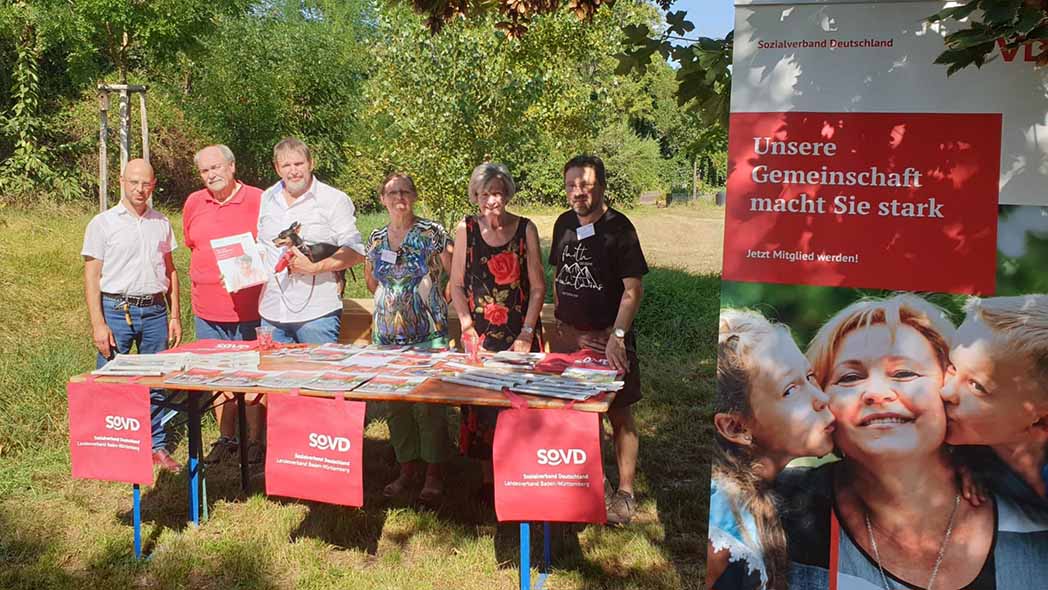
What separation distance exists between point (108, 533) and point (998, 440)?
153 inches

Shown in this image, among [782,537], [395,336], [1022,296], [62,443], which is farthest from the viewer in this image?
[62,443]

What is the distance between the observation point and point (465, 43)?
779cm

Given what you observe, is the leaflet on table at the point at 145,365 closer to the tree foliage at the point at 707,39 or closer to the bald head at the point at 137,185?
the bald head at the point at 137,185

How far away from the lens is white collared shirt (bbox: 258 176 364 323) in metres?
4.58

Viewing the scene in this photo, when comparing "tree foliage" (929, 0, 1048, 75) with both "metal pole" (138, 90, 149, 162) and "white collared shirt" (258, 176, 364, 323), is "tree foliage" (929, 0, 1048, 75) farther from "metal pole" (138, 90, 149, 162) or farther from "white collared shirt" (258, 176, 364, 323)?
"metal pole" (138, 90, 149, 162)

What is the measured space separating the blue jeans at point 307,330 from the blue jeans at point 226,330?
0.37 m

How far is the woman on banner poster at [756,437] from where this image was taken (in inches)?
114

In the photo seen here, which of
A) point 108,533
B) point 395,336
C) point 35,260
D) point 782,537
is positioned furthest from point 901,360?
point 35,260

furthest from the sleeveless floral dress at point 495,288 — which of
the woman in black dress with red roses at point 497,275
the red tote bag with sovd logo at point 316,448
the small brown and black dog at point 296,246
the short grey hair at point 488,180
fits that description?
the red tote bag with sovd logo at point 316,448

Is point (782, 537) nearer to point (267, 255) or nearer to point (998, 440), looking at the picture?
point (998, 440)

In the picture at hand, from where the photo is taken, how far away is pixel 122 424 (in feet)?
12.4

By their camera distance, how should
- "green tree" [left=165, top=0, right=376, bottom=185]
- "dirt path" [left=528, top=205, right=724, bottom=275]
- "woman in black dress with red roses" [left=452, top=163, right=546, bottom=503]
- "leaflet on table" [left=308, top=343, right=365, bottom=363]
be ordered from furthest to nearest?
"green tree" [left=165, top=0, right=376, bottom=185]
"dirt path" [left=528, top=205, right=724, bottom=275]
"woman in black dress with red roses" [left=452, top=163, right=546, bottom=503]
"leaflet on table" [left=308, top=343, right=365, bottom=363]

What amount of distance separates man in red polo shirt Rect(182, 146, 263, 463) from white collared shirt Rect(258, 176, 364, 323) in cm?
32

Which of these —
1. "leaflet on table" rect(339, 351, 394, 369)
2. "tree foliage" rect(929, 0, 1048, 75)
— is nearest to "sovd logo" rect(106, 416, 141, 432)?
"leaflet on table" rect(339, 351, 394, 369)
